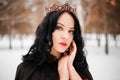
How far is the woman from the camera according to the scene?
3.05m

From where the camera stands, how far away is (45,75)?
3.04 metres

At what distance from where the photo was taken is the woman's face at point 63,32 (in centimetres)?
306

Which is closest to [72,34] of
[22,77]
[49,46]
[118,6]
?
[49,46]

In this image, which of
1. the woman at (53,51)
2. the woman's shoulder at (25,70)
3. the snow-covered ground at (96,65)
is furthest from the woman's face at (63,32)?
the snow-covered ground at (96,65)

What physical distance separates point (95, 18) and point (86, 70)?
22.1 meters

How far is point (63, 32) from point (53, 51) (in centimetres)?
30

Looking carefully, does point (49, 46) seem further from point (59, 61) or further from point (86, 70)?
point (86, 70)

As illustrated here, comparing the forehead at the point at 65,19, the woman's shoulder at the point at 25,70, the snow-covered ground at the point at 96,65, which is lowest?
the snow-covered ground at the point at 96,65

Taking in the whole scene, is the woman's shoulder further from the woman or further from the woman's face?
the woman's face

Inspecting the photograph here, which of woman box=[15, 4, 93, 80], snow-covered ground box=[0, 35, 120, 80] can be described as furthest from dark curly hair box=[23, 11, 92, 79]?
snow-covered ground box=[0, 35, 120, 80]

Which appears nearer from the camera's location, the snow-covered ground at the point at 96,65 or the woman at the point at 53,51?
the woman at the point at 53,51

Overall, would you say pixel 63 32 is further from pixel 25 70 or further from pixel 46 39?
pixel 25 70

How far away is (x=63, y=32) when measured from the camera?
121 inches

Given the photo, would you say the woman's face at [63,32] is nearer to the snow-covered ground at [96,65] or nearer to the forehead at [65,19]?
the forehead at [65,19]
